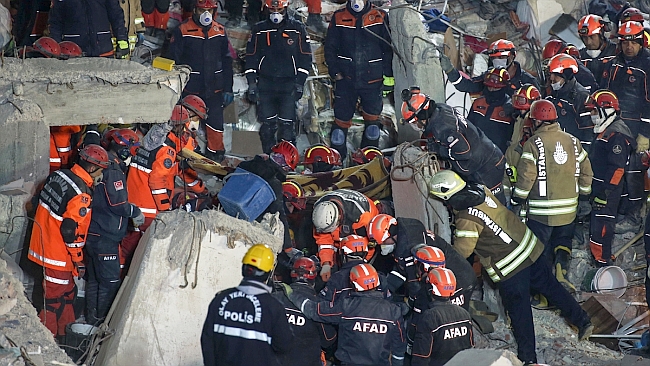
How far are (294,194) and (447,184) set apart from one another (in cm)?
192

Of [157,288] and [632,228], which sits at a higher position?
[157,288]

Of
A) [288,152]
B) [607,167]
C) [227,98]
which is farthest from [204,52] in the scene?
[607,167]

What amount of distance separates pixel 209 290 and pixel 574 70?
5.80 meters

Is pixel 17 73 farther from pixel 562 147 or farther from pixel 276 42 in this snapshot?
pixel 562 147

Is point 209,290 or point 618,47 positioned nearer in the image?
point 209,290

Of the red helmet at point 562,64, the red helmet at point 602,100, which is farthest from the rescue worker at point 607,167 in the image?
the red helmet at point 562,64

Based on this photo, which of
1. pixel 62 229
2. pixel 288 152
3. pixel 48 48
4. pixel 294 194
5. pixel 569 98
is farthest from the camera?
pixel 569 98

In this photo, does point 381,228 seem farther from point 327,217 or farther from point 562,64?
point 562,64

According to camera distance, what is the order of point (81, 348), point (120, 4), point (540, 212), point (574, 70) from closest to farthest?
1. point (81, 348)
2. point (540, 212)
3. point (574, 70)
4. point (120, 4)

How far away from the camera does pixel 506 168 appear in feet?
37.9

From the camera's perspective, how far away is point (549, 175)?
1124cm

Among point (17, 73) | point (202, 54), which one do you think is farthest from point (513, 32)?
point (17, 73)

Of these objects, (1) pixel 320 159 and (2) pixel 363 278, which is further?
(1) pixel 320 159

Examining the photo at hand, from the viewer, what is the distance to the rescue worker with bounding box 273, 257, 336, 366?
29.8ft
